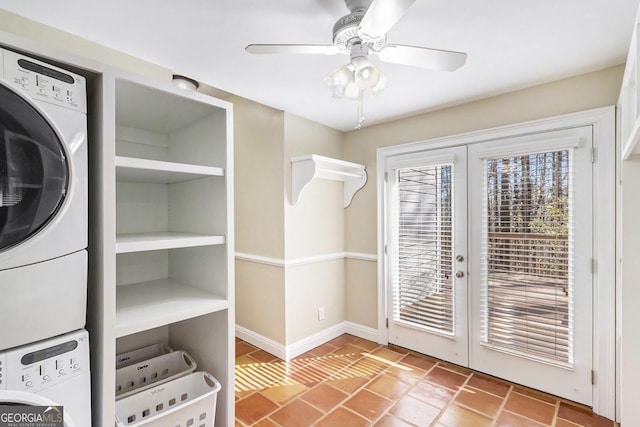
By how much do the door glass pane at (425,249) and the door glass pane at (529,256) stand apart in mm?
311

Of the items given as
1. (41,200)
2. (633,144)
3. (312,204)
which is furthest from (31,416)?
(312,204)

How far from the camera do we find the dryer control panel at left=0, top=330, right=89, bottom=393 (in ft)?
2.67

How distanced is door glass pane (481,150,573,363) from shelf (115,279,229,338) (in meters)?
2.15

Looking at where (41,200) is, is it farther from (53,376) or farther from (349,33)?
(349,33)

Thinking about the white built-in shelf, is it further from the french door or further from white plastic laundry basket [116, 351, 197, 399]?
white plastic laundry basket [116, 351, 197, 399]

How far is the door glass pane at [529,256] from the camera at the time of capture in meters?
2.21

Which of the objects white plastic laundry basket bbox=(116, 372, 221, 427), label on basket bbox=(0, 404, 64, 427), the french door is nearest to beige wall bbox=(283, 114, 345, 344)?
the french door

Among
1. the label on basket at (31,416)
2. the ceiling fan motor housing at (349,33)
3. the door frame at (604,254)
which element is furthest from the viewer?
the door frame at (604,254)

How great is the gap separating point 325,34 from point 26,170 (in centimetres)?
145

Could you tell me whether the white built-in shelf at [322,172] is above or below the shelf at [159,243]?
above

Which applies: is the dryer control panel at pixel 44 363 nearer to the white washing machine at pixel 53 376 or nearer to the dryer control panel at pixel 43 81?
the white washing machine at pixel 53 376

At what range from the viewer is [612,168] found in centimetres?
200

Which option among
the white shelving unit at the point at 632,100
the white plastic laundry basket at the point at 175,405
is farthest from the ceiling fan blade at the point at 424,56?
the white plastic laundry basket at the point at 175,405

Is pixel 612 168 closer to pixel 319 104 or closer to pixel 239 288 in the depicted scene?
pixel 319 104
